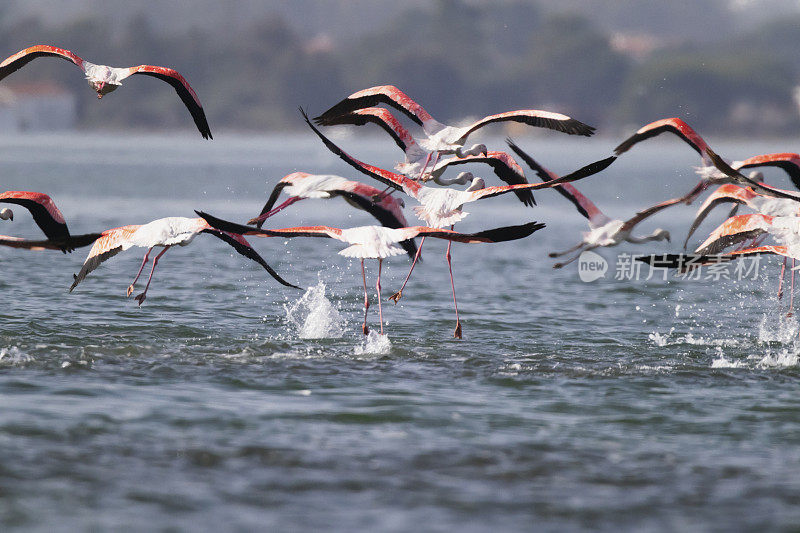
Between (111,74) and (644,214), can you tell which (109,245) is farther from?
(644,214)

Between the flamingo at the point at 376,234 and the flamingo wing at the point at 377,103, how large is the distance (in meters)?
1.83

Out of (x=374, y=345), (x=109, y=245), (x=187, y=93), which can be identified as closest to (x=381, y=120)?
(x=187, y=93)

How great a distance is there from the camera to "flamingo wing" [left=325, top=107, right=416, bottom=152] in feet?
42.8

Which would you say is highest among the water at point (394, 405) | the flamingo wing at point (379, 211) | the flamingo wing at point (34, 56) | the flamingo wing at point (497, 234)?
the flamingo wing at point (34, 56)

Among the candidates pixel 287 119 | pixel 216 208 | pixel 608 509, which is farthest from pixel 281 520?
pixel 287 119

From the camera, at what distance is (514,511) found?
26.3 feet

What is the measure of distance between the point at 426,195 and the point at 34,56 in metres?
4.02

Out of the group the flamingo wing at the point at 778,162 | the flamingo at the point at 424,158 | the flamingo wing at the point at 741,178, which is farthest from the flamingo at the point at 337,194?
the flamingo wing at the point at 778,162

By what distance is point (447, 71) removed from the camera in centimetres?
12631

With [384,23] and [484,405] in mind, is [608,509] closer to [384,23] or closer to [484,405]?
[484,405]

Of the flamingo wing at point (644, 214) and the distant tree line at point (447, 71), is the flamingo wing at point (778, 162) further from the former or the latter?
the distant tree line at point (447, 71)

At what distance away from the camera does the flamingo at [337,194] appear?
39.2ft

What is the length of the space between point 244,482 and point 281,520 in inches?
32.1

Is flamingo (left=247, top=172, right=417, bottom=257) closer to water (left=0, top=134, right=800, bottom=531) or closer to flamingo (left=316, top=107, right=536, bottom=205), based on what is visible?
flamingo (left=316, top=107, right=536, bottom=205)
